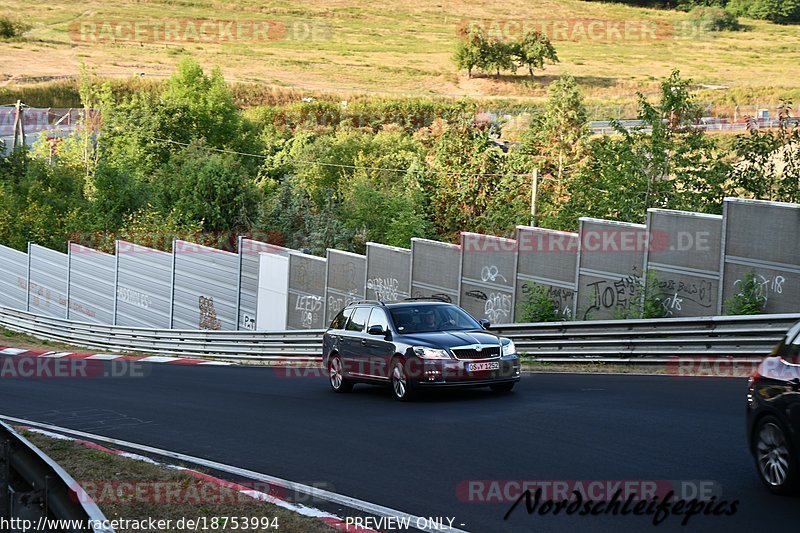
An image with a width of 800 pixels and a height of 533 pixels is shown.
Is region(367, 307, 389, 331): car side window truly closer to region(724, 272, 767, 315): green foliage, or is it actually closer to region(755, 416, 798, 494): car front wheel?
region(724, 272, 767, 315): green foliage

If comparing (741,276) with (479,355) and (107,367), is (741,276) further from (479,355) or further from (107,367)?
(107,367)

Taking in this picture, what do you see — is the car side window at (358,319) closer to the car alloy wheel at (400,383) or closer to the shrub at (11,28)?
the car alloy wheel at (400,383)

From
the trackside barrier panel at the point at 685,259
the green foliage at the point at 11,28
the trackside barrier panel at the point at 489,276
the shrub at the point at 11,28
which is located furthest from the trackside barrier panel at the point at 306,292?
the shrub at the point at 11,28

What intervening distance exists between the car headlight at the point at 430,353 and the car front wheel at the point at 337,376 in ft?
9.49

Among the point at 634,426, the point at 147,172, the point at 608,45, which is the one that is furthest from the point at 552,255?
the point at 608,45

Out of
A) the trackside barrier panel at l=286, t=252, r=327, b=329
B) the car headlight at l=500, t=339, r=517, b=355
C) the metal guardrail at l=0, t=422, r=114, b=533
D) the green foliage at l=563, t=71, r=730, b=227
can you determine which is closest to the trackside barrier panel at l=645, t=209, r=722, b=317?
the car headlight at l=500, t=339, r=517, b=355

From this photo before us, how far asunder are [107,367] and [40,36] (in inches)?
4433

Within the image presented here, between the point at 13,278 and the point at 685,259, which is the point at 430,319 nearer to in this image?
the point at 685,259

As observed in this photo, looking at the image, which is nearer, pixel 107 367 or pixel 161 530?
pixel 161 530

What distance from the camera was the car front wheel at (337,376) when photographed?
63.1 feet

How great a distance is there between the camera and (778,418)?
8.60 m

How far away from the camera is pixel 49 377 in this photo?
2569 centimetres

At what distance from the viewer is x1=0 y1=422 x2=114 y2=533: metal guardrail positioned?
654 centimetres

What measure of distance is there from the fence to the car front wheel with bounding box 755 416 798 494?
1070 centimetres
